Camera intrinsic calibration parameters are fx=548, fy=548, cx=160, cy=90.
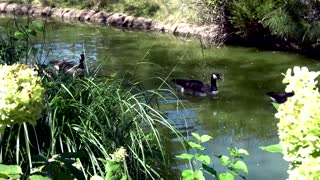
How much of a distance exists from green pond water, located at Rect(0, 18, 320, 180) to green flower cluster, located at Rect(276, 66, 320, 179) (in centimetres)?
319

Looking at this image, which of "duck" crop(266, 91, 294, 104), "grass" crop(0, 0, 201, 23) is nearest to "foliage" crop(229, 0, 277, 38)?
"grass" crop(0, 0, 201, 23)

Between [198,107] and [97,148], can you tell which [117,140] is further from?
[198,107]

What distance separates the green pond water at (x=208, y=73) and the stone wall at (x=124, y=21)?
49 cm

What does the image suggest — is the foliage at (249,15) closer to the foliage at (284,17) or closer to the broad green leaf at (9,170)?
the foliage at (284,17)

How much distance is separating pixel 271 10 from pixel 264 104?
4.88 metres

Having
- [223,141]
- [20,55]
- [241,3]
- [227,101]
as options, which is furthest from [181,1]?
[20,55]

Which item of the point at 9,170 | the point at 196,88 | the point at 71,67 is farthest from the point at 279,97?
the point at 9,170

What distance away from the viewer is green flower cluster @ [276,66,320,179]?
4.23 ft

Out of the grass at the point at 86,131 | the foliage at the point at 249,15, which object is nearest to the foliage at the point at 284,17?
the foliage at the point at 249,15

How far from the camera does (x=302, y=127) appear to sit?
131 centimetres

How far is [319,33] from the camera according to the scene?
38.6 feet

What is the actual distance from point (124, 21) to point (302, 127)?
1550 centimetres

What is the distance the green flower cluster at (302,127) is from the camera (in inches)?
50.8

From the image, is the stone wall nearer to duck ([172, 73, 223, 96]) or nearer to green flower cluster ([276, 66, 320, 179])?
duck ([172, 73, 223, 96])
